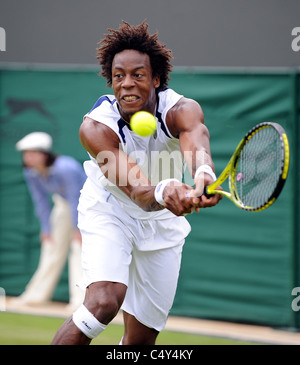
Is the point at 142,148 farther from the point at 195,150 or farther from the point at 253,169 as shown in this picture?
the point at 253,169

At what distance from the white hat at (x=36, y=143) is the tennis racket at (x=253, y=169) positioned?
4494 mm

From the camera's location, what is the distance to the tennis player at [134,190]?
4.44m

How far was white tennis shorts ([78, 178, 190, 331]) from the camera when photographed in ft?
15.0

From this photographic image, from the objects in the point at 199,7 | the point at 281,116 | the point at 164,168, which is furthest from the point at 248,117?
the point at 164,168

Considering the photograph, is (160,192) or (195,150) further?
(195,150)

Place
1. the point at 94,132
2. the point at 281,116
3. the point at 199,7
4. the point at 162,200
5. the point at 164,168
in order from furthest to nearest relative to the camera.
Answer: the point at 199,7 → the point at 281,116 → the point at 164,168 → the point at 94,132 → the point at 162,200

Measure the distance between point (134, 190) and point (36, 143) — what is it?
13.9 feet

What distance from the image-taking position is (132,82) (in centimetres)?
466

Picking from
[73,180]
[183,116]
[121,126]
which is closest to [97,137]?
[121,126]

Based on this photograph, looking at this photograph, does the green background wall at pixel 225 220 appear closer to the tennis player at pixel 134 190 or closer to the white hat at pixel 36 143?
the white hat at pixel 36 143

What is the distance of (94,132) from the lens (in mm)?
4648
